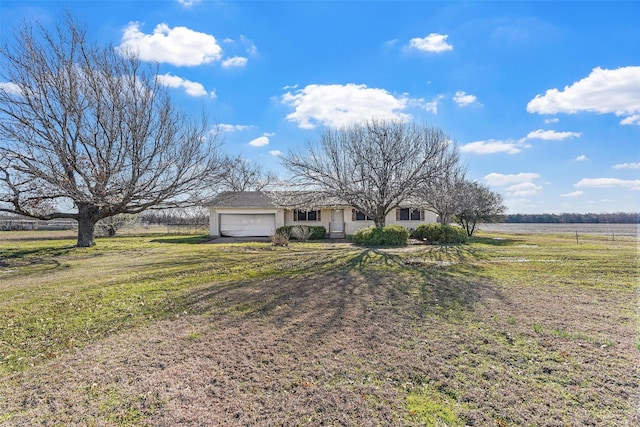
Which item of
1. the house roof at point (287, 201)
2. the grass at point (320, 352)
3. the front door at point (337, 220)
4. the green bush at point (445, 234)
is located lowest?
the grass at point (320, 352)

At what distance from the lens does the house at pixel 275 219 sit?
24281mm

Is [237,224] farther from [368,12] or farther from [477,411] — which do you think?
[477,411]

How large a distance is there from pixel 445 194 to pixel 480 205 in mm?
6392

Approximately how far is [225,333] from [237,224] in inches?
822

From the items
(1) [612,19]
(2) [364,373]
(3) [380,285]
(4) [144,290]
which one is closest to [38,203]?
(4) [144,290]

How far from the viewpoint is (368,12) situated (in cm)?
941

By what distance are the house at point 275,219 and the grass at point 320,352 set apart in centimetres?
1674

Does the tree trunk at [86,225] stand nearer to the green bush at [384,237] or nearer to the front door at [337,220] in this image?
the green bush at [384,237]

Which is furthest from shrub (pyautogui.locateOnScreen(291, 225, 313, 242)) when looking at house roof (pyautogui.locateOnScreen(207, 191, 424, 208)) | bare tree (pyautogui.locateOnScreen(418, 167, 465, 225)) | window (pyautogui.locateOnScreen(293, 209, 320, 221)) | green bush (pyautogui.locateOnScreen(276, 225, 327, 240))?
bare tree (pyautogui.locateOnScreen(418, 167, 465, 225))

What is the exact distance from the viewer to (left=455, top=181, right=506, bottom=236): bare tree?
24.0m

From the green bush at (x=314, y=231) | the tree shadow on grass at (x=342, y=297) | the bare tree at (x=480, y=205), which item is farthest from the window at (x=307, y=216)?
the tree shadow on grass at (x=342, y=297)

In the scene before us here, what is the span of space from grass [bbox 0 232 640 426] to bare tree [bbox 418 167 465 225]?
43.6ft

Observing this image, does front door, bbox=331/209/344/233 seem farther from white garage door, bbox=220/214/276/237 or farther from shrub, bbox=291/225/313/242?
white garage door, bbox=220/214/276/237

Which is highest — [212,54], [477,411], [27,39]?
[27,39]
